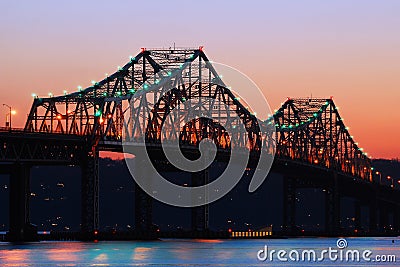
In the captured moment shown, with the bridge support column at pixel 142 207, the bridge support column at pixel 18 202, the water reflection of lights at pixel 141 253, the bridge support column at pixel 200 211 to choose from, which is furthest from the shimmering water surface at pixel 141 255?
the bridge support column at pixel 200 211

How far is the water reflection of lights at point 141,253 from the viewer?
407 feet

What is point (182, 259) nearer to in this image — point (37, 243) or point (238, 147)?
point (37, 243)

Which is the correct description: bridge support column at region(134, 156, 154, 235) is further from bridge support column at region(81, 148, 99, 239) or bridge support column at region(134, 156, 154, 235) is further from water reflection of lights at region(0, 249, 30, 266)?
water reflection of lights at region(0, 249, 30, 266)

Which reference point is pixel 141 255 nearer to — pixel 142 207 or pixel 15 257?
pixel 15 257

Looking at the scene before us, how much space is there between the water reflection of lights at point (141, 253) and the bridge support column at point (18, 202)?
1362 centimetres

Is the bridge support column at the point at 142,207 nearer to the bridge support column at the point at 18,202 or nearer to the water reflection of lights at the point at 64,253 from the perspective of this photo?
the water reflection of lights at the point at 64,253

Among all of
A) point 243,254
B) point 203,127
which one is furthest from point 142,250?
point 203,127

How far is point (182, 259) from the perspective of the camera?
12381 centimetres

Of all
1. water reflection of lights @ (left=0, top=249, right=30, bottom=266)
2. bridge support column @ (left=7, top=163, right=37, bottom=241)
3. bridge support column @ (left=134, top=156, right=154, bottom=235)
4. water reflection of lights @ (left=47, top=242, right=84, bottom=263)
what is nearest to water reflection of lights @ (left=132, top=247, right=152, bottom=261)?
water reflection of lights @ (left=47, top=242, right=84, bottom=263)

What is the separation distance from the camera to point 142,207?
17375cm

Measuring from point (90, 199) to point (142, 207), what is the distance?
19618 mm

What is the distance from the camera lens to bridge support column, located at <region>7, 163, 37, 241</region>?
147m

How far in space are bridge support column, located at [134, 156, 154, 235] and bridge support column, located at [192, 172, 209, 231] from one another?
7.66 meters

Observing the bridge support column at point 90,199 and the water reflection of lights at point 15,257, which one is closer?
the water reflection of lights at point 15,257
